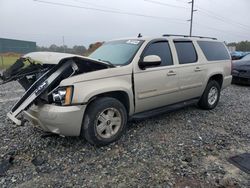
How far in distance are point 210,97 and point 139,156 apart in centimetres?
332

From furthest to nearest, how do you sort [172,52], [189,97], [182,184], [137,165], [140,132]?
[189,97], [172,52], [140,132], [137,165], [182,184]

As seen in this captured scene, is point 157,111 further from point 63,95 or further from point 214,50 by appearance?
point 214,50

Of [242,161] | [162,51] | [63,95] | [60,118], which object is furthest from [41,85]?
[242,161]

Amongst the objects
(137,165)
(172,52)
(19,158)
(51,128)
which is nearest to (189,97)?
(172,52)

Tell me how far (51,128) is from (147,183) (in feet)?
5.24

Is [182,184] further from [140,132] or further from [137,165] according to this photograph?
[140,132]

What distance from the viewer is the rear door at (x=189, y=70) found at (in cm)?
516

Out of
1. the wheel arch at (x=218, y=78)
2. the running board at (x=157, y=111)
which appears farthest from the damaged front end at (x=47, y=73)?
the wheel arch at (x=218, y=78)

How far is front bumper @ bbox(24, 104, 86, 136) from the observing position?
345 cm

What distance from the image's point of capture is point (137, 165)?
3426 mm

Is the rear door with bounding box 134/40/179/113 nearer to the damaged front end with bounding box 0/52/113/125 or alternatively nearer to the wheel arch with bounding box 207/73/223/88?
the damaged front end with bounding box 0/52/113/125

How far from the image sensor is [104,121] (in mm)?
3918

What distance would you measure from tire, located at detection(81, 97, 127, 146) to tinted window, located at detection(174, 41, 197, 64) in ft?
6.39

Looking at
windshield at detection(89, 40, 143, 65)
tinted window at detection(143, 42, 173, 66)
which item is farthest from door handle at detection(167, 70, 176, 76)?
windshield at detection(89, 40, 143, 65)
